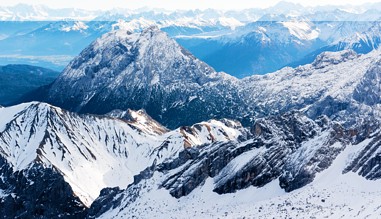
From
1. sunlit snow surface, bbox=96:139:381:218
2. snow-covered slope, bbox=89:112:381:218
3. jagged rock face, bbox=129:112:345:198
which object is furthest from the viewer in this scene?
jagged rock face, bbox=129:112:345:198

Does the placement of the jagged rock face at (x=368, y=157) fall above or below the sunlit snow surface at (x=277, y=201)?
above

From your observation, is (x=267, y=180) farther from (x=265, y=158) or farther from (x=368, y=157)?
(x=368, y=157)

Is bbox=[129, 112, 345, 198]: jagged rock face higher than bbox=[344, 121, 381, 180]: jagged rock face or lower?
lower

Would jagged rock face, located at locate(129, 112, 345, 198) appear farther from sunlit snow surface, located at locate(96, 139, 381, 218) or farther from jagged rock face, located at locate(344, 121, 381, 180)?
jagged rock face, located at locate(344, 121, 381, 180)

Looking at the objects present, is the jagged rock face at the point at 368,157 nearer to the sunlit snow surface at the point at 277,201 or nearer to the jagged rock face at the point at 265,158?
the sunlit snow surface at the point at 277,201

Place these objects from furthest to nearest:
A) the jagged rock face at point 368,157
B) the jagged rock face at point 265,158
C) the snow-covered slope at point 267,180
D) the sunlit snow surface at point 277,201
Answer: the jagged rock face at point 265,158 → the jagged rock face at point 368,157 → the snow-covered slope at point 267,180 → the sunlit snow surface at point 277,201

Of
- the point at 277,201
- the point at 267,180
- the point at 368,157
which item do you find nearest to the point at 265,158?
the point at 267,180

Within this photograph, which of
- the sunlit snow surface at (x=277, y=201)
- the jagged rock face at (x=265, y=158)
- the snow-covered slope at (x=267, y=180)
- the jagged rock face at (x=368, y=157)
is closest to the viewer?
the sunlit snow surface at (x=277, y=201)

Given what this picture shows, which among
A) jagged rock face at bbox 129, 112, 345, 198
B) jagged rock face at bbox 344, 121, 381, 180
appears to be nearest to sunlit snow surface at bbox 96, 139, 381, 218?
jagged rock face at bbox 344, 121, 381, 180

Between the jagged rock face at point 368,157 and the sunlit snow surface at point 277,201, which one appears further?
the jagged rock face at point 368,157

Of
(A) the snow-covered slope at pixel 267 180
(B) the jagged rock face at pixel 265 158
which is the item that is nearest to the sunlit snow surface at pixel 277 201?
(A) the snow-covered slope at pixel 267 180

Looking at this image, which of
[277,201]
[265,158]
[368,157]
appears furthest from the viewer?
[265,158]
